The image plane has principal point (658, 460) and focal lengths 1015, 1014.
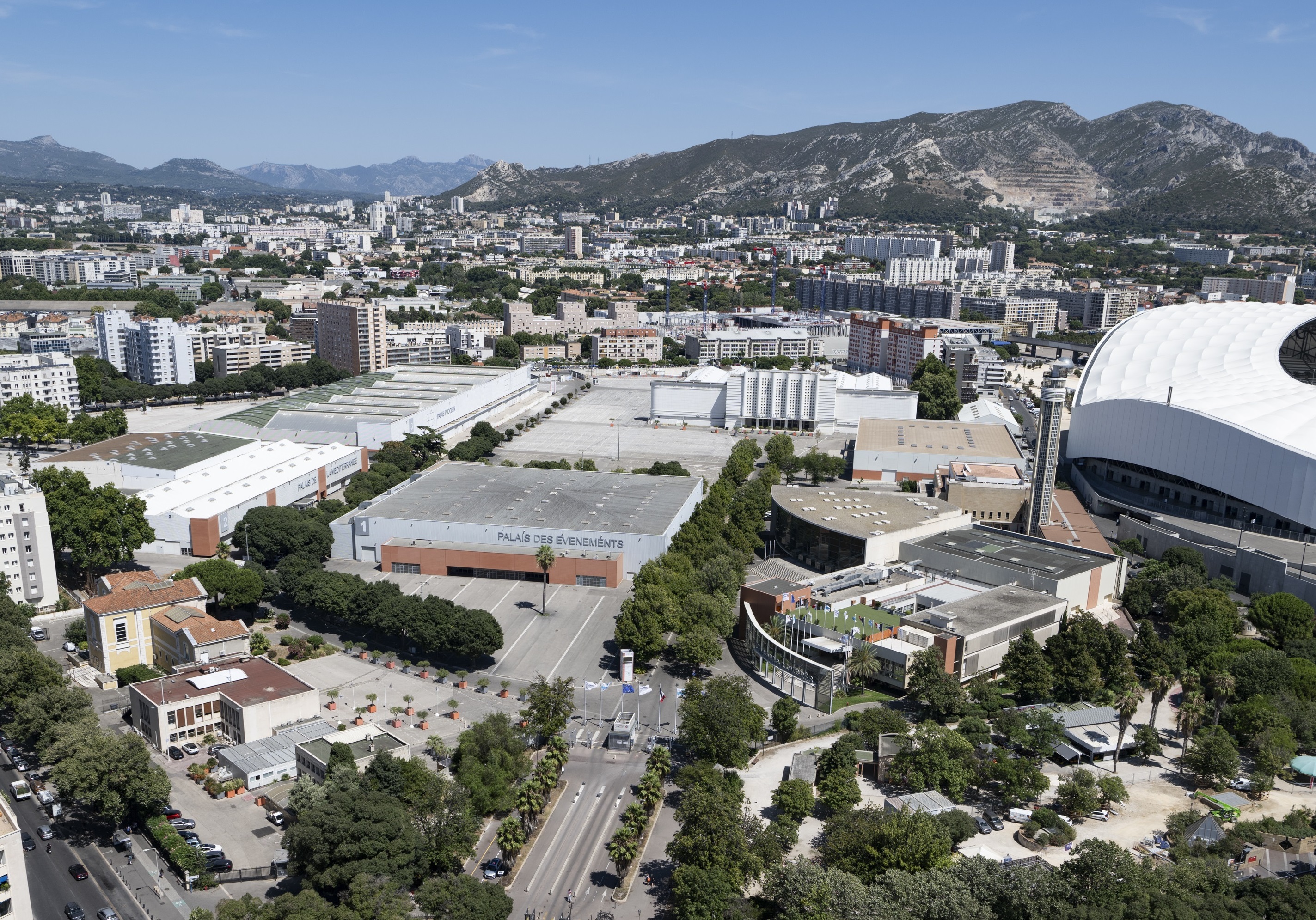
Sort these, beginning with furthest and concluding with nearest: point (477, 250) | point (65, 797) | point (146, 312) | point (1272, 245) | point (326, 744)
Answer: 1. point (477, 250)
2. point (1272, 245)
3. point (146, 312)
4. point (326, 744)
5. point (65, 797)

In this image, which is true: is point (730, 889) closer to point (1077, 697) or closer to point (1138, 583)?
point (1077, 697)

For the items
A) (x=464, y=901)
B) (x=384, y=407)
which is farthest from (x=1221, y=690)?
(x=384, y=407)

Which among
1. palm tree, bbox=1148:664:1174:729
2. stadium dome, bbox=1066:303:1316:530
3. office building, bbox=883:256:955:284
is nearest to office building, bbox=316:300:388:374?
stadium dome, bbox=1066:303:1316:530

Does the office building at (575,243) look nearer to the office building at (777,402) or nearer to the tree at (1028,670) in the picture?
the office building at (777,402)

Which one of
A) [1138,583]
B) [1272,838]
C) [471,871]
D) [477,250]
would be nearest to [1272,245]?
[477,250]

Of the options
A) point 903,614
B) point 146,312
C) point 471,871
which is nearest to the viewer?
point 471,871

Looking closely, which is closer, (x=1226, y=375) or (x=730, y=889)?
(x=730, y=889)

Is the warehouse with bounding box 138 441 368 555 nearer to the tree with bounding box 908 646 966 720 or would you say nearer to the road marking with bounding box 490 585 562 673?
the road marking with bounding box 490 585 562 673
